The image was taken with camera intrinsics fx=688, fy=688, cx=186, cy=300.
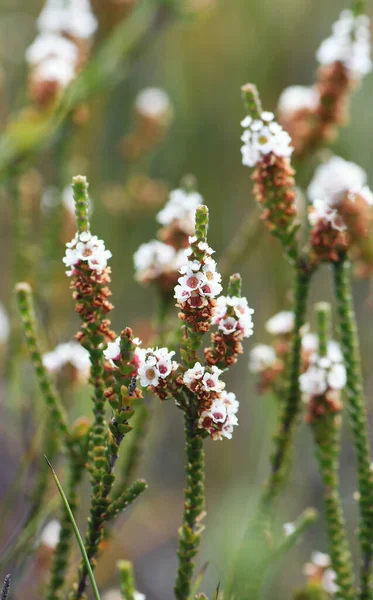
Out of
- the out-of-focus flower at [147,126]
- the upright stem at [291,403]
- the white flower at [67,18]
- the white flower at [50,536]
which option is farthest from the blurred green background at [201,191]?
the upright stem at [291,403]

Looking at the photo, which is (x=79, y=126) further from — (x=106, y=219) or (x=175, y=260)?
(x=106, y=219)

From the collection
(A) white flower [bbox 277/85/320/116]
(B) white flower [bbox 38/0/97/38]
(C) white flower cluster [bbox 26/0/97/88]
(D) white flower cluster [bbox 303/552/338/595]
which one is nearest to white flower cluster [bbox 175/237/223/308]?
(D) white flower cluster [bbox 303/552/338/595]

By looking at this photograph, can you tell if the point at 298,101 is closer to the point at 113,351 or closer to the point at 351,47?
the point at 351,47

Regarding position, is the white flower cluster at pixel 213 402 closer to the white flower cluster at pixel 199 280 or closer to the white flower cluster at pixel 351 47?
the white flower cluster at pixel 199 280

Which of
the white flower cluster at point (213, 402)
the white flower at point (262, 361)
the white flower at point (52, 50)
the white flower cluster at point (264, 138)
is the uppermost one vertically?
the white flower at point (52, 50)

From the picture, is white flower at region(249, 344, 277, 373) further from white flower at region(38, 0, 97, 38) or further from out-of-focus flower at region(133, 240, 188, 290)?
white flower at region(38, 0, 97, 38)

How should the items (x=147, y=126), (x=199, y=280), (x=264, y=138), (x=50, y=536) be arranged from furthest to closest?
(x=147, y=126) → (x=50, y=536) → (x=264, y=138) → (x=199, y=280)

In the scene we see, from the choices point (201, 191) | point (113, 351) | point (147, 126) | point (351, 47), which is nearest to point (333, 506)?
point (113, 351)
